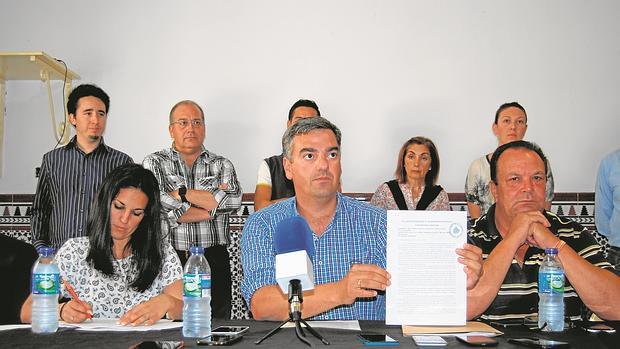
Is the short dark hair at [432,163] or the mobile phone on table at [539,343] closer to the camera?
the mobile phone on table at [539,343]

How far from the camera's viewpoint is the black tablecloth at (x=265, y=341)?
1988 millimetres

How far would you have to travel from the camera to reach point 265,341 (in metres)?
2.03

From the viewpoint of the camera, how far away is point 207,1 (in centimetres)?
536

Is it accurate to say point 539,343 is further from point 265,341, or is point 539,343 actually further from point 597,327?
point 265,341

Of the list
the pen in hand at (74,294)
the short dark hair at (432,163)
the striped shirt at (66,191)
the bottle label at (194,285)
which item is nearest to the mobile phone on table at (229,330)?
the bottle label at (194,285)

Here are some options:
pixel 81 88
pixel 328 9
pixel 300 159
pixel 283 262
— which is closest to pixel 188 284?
pixel 283 262

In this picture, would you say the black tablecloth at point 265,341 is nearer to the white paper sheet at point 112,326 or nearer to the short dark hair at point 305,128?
the white paper sheet at point 112,326

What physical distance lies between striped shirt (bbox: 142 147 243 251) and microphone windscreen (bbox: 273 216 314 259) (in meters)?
2.34

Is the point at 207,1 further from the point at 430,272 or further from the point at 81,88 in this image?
the point at 430,272

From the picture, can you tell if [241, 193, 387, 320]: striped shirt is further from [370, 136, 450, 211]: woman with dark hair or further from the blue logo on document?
[370, 136, 450, 211]: woman with dark hair

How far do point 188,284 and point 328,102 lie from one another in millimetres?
3314

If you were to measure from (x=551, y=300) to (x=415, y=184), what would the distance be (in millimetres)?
2553

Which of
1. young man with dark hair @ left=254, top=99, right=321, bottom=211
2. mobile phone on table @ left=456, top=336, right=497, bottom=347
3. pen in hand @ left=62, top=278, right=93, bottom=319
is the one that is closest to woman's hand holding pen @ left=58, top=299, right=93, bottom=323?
pen in hand @ left=62, top=278, right=93, bottom=319

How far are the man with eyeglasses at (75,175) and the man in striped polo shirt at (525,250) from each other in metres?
2.50
